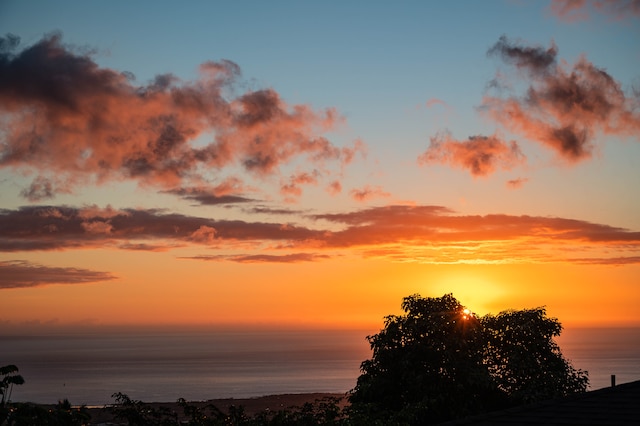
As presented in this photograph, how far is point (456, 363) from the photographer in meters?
40.5

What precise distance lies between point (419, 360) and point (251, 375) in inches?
5216

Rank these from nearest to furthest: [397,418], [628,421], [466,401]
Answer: [628,421] → [397,418] → [466,401]

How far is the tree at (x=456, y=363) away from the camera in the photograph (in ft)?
129

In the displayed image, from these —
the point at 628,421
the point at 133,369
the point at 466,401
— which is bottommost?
the point at 133,369

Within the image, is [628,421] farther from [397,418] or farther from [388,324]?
[388,324]

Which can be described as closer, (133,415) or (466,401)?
(133,415)

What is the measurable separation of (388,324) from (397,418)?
1158cm

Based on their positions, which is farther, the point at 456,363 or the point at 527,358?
the point at 527,358

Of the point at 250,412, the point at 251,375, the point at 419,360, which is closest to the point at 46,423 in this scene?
the point at 419,360

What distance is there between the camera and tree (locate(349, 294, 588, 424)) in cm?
3947

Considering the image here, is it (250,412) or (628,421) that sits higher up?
(628,421)

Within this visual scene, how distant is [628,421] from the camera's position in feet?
54.1

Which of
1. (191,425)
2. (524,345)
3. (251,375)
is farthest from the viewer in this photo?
(251,375)

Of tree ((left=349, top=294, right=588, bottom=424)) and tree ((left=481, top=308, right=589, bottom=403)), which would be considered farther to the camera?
tree ((left=481, top=308, right=589, bottom=403))
